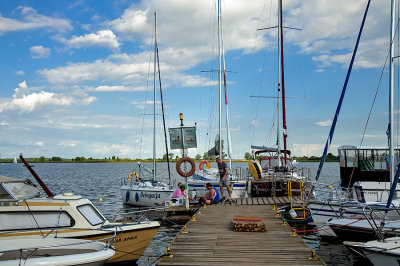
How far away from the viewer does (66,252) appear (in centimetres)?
979

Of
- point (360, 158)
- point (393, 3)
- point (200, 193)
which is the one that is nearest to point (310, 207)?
point (360, 158)

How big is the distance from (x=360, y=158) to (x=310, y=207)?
386cm

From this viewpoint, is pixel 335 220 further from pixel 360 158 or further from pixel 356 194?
pixel 360 158

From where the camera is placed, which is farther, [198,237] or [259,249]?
[198,237]

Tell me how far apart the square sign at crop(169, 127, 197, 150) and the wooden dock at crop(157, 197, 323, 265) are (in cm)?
372

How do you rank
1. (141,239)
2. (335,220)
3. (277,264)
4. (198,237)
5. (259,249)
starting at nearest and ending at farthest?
(277,264), (259,249), (198,237), (141,239), (335,220)

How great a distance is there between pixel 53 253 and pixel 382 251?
8453 mm

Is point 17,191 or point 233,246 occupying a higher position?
point 17,191

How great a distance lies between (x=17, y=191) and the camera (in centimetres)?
1198

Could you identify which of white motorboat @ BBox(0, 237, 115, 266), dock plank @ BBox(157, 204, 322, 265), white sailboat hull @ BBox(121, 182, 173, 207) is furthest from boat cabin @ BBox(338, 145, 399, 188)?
white motorboat @ BBox(0, 237, 115, 266)

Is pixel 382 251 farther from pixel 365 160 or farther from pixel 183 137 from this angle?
pixel 365 160

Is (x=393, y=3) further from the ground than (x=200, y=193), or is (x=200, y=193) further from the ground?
(x=393, y=3)

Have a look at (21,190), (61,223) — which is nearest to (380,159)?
(61,223)

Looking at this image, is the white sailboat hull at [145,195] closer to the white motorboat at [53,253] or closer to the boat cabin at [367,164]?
the boat cabin at [367,164]
